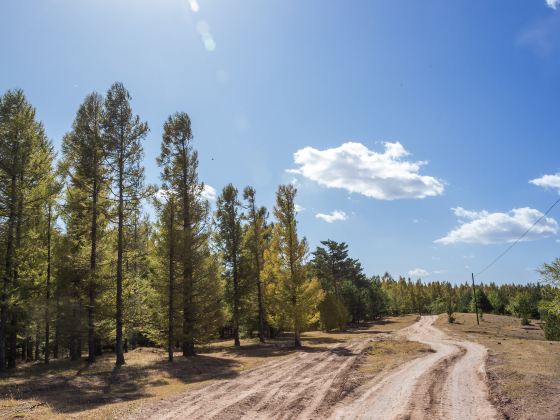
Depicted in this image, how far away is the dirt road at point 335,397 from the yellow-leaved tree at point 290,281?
46.0ft

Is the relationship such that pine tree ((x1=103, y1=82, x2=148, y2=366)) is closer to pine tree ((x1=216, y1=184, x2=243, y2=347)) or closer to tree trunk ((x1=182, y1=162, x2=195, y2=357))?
tree trunk ((x1=182, y1=162, x2=195, y2=357))

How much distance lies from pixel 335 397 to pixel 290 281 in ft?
67.2

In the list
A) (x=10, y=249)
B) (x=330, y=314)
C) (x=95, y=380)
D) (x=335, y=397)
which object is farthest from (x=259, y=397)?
(x=330, y=314)

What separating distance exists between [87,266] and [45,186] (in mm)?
5326

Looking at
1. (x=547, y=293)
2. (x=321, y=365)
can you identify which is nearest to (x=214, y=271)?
(x=321, y=365)

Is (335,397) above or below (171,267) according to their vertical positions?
below

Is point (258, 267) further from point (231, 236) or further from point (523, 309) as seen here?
point (523, 309)

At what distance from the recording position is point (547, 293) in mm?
26297

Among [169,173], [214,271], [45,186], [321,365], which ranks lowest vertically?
[321,365]

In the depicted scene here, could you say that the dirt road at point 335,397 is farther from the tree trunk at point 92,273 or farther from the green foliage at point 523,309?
the green foliage at point 523,309

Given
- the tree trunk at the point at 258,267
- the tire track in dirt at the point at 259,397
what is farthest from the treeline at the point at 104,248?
the tire track in dirt at the point at 259,397

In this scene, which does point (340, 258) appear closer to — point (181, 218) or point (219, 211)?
point (219, 211)

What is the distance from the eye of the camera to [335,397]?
12.8 metres

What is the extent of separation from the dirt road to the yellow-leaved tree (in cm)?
1404
